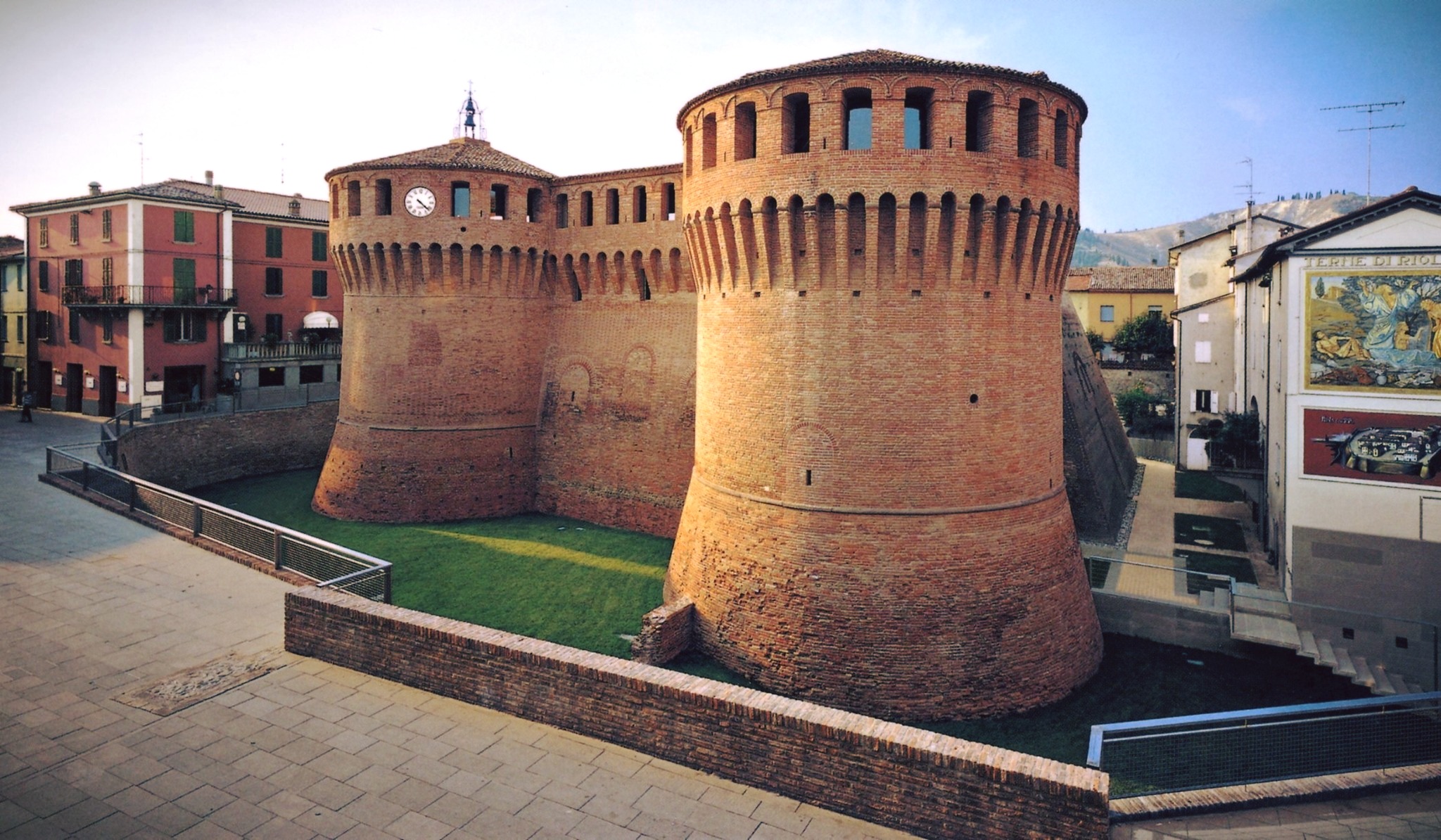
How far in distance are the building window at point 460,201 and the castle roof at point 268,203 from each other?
59.0 feet

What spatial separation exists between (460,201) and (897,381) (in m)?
16.7

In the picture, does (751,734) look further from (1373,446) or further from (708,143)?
Answer: (1373,446)

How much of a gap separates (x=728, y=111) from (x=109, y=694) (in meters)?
13.4

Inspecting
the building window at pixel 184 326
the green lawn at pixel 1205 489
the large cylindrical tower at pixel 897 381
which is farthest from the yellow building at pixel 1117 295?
the building window at pixel 184 326

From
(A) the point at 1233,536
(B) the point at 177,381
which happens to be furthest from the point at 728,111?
(B) the point at 177,381

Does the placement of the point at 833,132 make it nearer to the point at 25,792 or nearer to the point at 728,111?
the point at 728,111

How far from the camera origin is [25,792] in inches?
335

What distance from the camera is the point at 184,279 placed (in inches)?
1385

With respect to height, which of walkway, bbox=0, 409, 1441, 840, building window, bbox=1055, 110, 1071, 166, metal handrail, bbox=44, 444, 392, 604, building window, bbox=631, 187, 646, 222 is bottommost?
walkway, bbox=0, 409, 1441, 840

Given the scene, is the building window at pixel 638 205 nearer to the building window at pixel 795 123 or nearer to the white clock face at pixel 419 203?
the white clock face at pixel 419 203

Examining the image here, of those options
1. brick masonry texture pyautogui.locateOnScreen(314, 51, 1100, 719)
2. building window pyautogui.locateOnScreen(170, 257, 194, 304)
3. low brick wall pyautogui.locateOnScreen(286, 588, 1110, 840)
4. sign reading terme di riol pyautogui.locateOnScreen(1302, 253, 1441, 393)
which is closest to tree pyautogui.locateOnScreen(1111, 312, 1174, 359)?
sign reading terme di riol pyautogui.locateOnScreen(1302, 253, 1441, 393)

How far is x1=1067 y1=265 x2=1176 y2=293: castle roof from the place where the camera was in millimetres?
56531

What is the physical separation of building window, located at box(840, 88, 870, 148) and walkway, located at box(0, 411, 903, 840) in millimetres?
10884

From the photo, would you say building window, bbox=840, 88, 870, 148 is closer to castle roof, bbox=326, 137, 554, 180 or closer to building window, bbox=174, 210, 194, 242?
castle roof, bbox=326, 137, 554, 180
